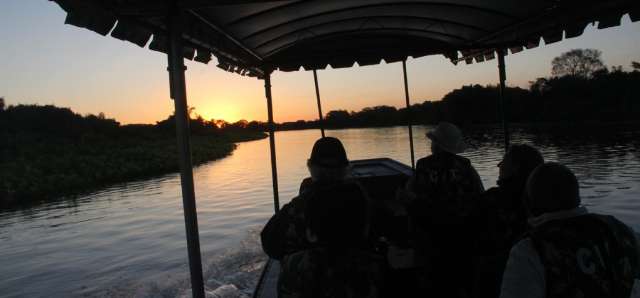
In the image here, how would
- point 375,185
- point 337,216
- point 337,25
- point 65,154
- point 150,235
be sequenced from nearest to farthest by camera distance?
point 337,216 → point 337,25 → point 375,185 → point 150,235 → point 65,154

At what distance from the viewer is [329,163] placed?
247 cm

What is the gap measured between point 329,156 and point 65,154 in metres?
51.7

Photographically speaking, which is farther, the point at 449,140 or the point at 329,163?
the point at 449,140

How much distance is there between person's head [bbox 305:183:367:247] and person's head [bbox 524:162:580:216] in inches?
30.6

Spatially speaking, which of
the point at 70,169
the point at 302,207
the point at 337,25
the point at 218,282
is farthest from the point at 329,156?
the point at 70,169

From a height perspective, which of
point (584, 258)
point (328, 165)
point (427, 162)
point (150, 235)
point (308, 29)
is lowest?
point (150, 235)

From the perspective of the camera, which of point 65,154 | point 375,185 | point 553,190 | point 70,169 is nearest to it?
point 553,190

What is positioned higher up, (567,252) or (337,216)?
(337,216)

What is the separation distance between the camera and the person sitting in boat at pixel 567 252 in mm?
1816

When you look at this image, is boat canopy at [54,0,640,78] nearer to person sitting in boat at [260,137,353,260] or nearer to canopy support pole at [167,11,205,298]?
canopy support pole at [167,11,205,298]

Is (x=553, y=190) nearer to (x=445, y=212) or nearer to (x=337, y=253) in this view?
(x=337, y=253)

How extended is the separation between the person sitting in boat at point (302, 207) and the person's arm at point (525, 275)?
0.93 meters

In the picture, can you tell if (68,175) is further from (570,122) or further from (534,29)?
(570,122)

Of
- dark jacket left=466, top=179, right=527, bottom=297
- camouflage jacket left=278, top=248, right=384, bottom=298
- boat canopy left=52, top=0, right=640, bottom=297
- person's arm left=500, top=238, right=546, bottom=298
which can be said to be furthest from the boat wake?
person's arm left=500, top=238, right=546, bottom=298
